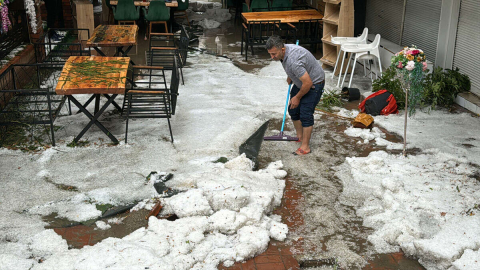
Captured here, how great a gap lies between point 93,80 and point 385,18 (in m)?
7.66

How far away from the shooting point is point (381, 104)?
8.05m

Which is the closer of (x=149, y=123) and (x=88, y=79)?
(x=88, y=79)

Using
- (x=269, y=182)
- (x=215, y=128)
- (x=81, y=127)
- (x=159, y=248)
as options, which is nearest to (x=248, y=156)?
(x=269, y=182)

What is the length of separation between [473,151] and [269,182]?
2.98 metres

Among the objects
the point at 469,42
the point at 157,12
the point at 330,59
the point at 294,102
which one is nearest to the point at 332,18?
the point at 330,59

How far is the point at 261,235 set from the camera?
4.52m

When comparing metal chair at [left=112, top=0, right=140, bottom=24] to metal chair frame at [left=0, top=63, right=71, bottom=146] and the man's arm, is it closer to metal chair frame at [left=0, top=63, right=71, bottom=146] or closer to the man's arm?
metal chair frame at [left=0, top=63, right=71, bottom=146]

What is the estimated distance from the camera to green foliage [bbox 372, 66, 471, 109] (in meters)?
8.18

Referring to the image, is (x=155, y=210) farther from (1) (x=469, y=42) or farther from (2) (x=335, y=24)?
(2) (x=335, y=24)

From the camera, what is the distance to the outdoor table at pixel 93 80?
6254 mm

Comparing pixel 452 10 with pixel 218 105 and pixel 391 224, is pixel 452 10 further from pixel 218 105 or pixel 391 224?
pixel 391 224

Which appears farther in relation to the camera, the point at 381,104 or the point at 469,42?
the point at 469,42

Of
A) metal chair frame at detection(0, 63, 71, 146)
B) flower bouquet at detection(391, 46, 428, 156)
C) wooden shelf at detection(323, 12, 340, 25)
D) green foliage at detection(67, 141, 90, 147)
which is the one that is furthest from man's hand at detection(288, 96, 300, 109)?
wooden shelf at detection(323, 12, 340, 25)

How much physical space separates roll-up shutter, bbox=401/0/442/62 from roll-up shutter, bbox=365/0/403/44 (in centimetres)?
40
